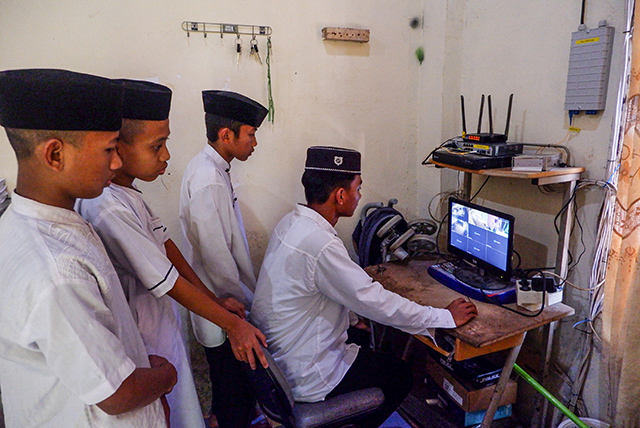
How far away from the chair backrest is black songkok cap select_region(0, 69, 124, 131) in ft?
2.83

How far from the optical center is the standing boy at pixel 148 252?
1170 millimetres

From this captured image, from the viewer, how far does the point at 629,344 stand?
1.49 m

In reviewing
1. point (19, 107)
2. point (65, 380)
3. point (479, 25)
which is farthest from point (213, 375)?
point (479, 25)

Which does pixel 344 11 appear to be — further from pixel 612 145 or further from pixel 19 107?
pixel 19 107

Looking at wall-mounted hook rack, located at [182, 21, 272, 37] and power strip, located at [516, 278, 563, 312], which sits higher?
wall-mounted hook rack, located at [182, 21, 272, 37]

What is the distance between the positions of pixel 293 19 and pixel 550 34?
130 centimetres

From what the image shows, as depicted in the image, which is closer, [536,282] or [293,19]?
[536,282]

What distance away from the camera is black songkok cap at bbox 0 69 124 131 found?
791mm

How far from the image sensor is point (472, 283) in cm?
184

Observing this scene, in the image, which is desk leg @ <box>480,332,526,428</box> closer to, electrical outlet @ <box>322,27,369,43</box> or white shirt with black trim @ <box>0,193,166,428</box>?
white shirt with black trim @ <box>0,193,166,428</box>

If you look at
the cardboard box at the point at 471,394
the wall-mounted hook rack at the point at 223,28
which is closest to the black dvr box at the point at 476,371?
the cardboard box at the point at 471,394

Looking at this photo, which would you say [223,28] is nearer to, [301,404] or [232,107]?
[232,107]

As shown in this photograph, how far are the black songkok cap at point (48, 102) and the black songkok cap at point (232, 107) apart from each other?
989 mm

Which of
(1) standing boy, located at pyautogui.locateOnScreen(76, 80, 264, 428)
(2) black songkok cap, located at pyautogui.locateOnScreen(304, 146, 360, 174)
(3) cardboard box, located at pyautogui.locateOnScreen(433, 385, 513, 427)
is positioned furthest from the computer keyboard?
(1) standing boy, located at pyautogui.locateOnScreen(76, 80, 264, 428)
